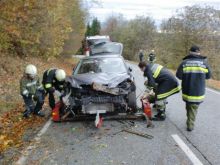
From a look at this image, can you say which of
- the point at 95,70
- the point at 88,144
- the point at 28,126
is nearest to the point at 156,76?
the point at 95,70

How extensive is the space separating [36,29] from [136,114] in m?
12.2

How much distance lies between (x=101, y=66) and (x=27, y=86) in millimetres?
2231

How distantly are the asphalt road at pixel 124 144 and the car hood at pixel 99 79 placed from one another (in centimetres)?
95

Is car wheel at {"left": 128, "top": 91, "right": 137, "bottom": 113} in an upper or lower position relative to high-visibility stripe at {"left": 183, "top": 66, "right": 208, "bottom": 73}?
lower

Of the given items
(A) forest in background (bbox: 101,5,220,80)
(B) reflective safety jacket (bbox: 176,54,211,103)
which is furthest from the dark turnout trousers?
(A) forest in background (bbox: 101,5,220,80)

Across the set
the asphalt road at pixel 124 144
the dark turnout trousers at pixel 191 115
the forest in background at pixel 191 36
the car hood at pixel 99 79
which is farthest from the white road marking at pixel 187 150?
the forest in background at pixel 191 36

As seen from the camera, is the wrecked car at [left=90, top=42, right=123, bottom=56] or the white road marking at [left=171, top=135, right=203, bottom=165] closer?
the white road marking at [left=171, top=135, right=203, bottom=165]

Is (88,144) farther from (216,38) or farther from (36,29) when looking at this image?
(216,38)

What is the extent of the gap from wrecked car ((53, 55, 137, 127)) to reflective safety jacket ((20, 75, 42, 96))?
87 centimetres

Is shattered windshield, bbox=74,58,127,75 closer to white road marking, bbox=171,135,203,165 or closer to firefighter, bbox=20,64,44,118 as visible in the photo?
firefighter, bbox=20,64,44,118

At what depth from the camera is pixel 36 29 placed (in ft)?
64.3

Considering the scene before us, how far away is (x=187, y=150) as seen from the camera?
6.36m

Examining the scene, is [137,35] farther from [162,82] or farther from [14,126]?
[14,126]

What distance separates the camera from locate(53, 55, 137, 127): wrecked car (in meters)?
8.36
